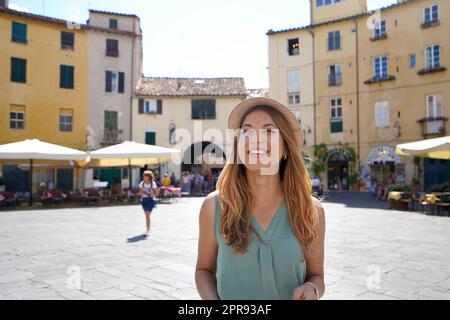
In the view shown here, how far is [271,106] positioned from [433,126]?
80.1ft

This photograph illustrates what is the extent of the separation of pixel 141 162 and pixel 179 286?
16.2 meters

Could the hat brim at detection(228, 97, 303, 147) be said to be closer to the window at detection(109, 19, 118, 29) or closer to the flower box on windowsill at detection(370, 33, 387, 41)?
the flower box on windowsill at detection(370, 33, 387, 41)

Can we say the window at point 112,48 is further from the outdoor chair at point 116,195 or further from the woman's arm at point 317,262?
the woman's arm at point 317,262

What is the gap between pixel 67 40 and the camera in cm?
2664

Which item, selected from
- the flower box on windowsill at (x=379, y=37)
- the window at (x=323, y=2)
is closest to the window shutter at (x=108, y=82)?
the window at (x=323, y=2)

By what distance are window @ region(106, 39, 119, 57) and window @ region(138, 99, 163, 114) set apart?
13.1 ft

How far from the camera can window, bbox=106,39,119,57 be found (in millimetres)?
28281

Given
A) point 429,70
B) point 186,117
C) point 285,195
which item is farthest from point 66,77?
point 285,195

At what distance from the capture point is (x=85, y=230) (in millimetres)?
9281

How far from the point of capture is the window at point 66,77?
2617 cm

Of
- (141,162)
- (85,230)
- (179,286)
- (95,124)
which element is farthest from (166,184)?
(179,286)

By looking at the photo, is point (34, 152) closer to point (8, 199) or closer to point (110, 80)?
point (8, 199)

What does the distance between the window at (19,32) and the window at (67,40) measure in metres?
2.41
